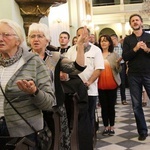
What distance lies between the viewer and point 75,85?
3.52 metres

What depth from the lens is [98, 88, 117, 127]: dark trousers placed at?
509 cm

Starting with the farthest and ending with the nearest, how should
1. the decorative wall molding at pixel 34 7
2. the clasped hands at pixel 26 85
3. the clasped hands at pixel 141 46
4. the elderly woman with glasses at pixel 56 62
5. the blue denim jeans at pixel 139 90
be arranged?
the blue denim jeans at pixel 139 90, the clasped hands at pixel 141 46, the decorative wall molding at pixel 34 7, the elderly woman with glasses at pixel 56 62, the clasped hands at pixel 26 85

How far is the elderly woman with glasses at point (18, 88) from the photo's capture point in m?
2.12

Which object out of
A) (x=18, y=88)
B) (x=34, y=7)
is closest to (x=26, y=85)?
(x=18, y=88)

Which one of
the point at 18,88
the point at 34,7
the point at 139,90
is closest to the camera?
the point at 18,88

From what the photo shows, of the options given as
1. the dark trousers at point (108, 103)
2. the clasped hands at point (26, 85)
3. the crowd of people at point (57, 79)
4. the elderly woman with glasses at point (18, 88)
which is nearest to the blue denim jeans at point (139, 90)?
the crowd of people at point (57, 79)

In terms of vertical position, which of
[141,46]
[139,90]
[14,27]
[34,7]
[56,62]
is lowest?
[139,90]

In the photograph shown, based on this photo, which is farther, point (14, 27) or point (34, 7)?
point (34, 7)

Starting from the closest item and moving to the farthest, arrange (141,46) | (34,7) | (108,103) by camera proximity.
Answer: (34,7) < (141,46) < (108,103)

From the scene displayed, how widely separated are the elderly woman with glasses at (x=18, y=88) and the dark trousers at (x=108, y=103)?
115 inches

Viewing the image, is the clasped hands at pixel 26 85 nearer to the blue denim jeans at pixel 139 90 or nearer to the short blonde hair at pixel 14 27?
the short blonde hair at pixel 14 27

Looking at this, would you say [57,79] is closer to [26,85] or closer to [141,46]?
[26,85]

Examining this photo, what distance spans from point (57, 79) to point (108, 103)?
2359 millimetres

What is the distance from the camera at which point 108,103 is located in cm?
511
